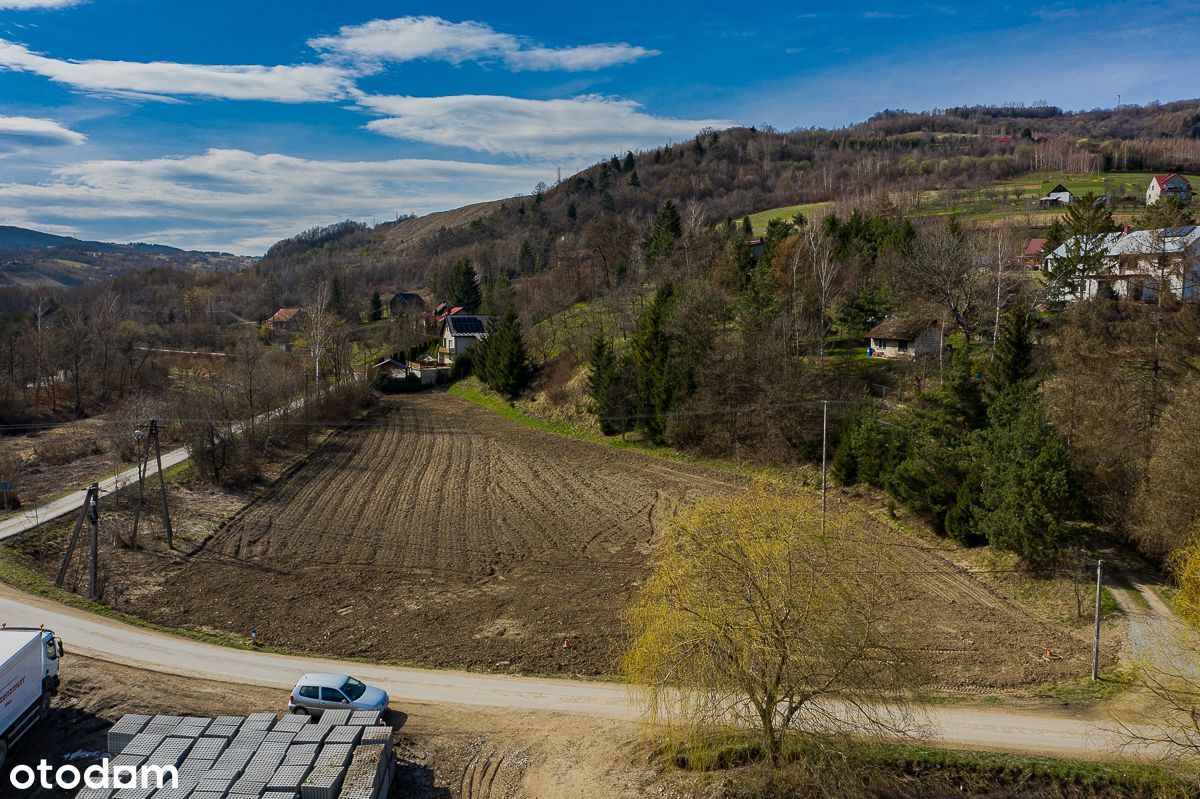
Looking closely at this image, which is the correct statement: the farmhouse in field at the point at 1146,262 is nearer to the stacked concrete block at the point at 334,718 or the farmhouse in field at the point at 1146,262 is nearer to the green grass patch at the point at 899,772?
the green grass patch at the point at 899,772

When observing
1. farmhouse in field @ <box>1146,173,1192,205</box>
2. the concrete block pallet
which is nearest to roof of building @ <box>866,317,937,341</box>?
the concrete block pallet

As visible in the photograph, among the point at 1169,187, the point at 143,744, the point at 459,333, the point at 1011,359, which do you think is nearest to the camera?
the point at 143,744

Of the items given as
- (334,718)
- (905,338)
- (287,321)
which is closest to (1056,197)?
(905,338)

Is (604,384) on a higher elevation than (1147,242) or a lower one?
lower

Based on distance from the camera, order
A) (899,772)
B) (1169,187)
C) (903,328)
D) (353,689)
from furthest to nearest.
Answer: (1169,187), (903,328), (353,689), (899,772)

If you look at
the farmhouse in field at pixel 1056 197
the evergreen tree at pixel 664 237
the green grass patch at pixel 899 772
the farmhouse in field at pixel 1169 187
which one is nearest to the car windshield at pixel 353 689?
the green grass patch at pixel 899 772

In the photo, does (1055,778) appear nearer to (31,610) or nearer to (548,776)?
(548,776)

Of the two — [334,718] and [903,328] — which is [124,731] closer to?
[334,718]

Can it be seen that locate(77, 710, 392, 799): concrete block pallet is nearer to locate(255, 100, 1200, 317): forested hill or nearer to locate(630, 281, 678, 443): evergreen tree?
locate(630, 281, 678, 443): evergreen tree

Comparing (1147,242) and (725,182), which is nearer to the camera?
(1147,242)
